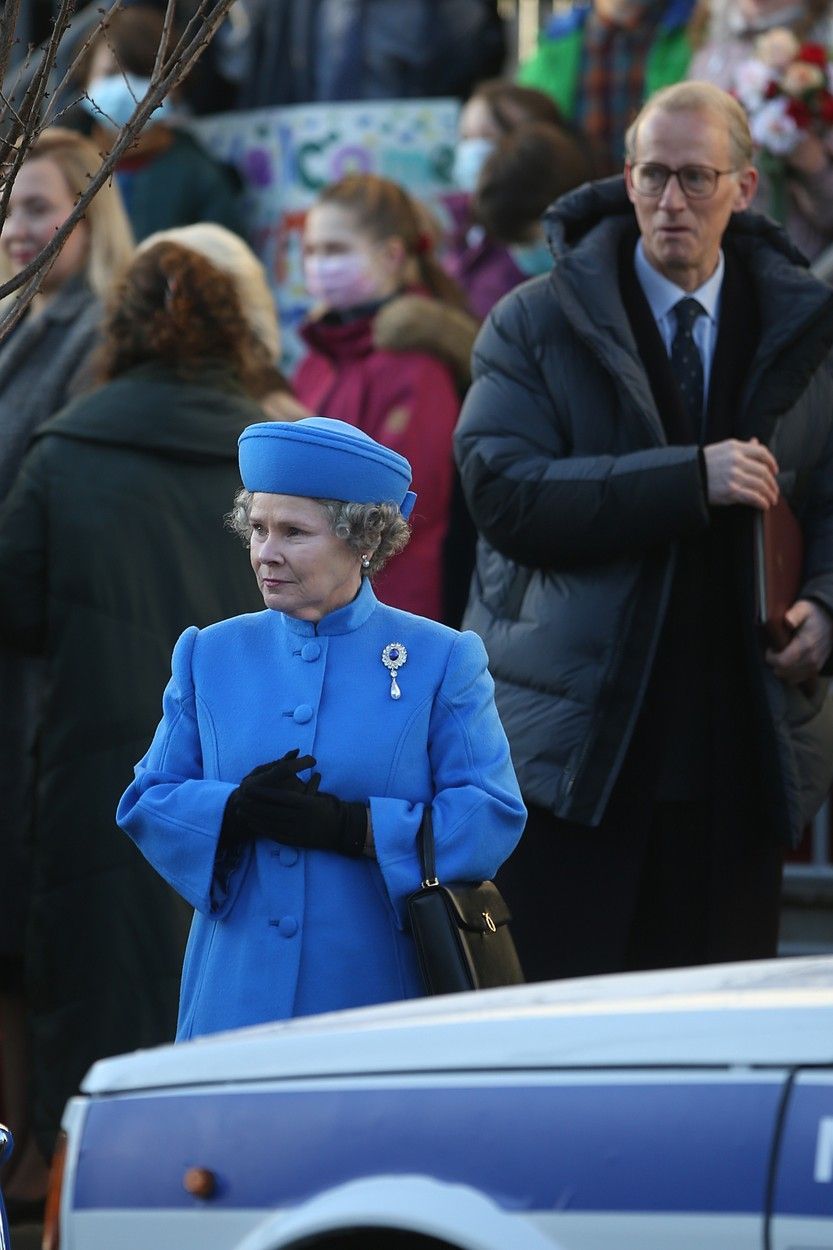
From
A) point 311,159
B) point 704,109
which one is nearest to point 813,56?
point 311,159

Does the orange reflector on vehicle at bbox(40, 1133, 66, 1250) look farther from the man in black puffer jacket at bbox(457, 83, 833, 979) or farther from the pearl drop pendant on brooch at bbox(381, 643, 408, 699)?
the man in black puffer jacket at bbox(457, 83, 833, 979)

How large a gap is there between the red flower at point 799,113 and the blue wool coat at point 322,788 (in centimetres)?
409

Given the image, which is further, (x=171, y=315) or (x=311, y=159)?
(x=311, y=159)

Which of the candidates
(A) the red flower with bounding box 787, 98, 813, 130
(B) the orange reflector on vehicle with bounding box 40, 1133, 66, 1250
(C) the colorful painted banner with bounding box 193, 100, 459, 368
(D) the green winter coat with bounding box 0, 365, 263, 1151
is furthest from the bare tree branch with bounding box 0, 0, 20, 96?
(C) the colorful painted banner with bounding box 193, 100, 459, 368

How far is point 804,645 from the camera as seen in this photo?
17.0 feet

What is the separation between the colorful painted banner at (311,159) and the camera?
883 cm

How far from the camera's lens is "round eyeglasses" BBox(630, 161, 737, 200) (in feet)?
17.5

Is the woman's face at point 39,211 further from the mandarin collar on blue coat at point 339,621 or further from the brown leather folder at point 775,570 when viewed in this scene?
the mandarin collar on blue coat at point 339,621

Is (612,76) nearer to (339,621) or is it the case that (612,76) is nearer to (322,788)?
(339,621)

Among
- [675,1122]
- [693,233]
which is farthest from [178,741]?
[693,233]

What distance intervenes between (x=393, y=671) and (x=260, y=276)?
251 centimetres

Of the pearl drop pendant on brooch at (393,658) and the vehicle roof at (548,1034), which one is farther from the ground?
the pearl drop pendant on brooch at (393,658)

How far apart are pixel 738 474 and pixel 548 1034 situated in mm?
2229

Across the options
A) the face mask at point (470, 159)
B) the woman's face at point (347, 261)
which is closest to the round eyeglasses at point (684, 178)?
the woman's face at point (347, 261)
